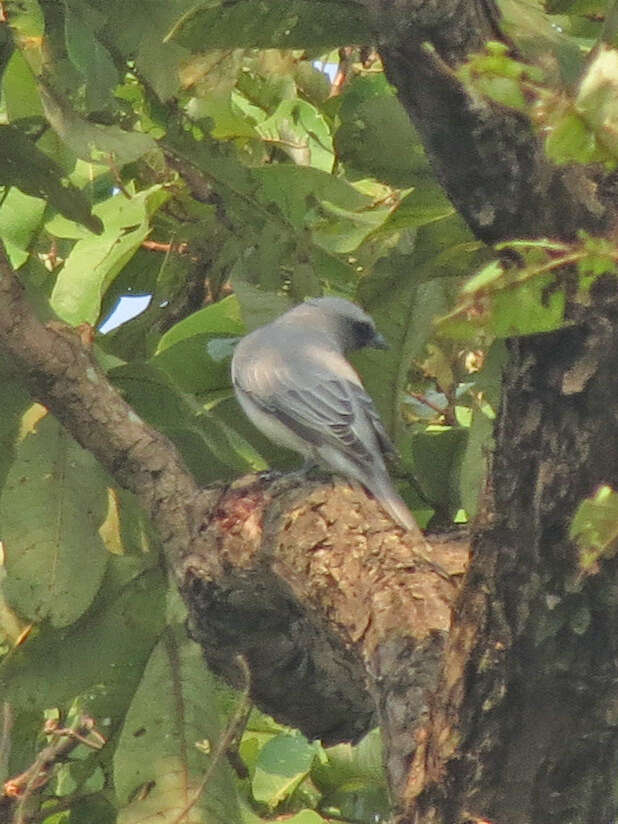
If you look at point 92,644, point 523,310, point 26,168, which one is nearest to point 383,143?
point 26,168

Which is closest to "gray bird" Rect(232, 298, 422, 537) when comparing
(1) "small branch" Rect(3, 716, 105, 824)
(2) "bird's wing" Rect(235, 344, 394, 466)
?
(2) "bird's wing" Rect(235, 344, 394, 466)

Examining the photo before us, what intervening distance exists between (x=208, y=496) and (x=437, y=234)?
2.62 feet

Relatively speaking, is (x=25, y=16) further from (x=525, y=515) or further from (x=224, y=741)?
(x=525, y=515)

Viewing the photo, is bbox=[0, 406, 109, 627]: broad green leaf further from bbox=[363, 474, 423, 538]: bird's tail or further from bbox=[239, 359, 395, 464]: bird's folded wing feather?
bbox=[239, 359, 395, 464]: bird's folded wing feather

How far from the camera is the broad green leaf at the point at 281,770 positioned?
3.70 meters

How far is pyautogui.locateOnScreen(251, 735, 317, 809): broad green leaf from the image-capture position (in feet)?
12.1

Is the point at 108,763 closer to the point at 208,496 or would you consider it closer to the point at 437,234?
the point at 208,496

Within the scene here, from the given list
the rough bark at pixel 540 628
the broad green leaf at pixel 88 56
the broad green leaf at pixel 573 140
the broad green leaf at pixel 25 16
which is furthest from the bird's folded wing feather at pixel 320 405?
the broad green leaf at pixel 573 140

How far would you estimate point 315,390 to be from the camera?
4.27 meters

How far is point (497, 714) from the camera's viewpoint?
1932mm

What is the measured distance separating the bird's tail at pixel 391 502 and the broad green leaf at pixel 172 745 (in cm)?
Answer: 51

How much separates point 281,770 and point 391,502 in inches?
40.8

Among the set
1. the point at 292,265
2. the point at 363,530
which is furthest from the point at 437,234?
the point at 363,530

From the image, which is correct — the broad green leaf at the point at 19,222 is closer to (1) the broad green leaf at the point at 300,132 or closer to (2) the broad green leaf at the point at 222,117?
(2) the broad green leaf at the point at 222,117
